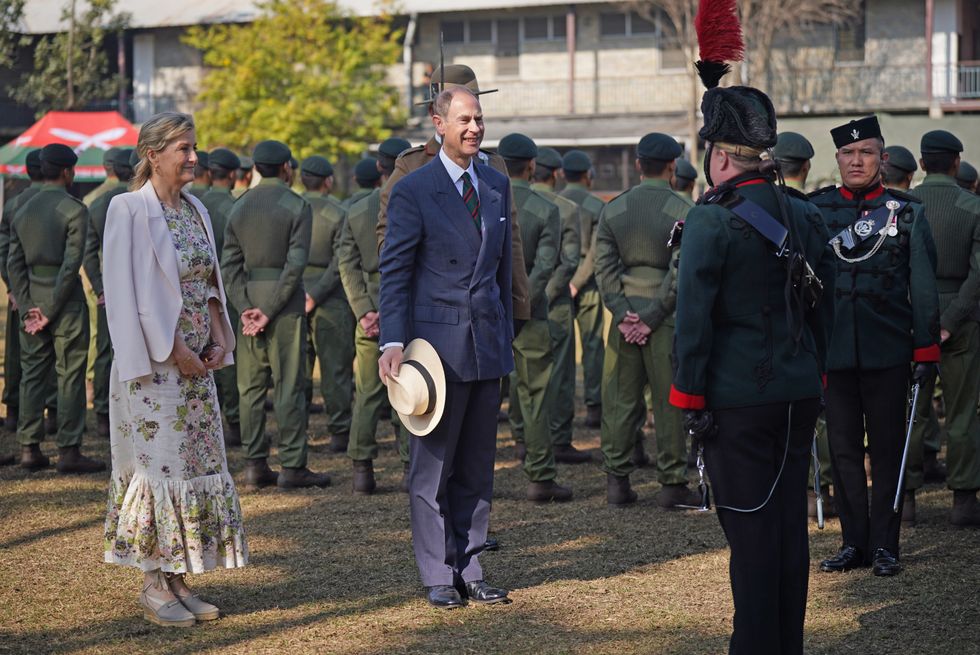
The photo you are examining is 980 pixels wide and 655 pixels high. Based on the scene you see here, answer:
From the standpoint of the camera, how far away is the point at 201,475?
235 inches

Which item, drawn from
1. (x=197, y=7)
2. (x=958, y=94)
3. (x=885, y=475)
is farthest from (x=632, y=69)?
(x=885, y=475)

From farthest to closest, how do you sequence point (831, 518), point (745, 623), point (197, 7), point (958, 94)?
1. point (197, 7)
2. point (958, 94)
3. point (831, 518)
4. point (745, 623)

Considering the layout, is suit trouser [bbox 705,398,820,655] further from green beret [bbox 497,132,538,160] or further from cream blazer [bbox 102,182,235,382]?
green beret [bbox 497,132,538,160]

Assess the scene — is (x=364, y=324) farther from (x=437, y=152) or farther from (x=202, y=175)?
(x=202, y=175)

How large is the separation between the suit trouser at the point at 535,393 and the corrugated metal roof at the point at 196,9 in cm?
2925

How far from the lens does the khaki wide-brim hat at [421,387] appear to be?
19.2ft

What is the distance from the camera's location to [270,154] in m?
9.28

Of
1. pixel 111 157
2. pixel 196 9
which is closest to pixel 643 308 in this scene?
pixel 111 157

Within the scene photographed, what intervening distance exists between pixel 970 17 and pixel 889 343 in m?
32.7

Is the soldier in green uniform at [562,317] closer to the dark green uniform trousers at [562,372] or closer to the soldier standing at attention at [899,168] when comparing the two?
the dark green uniform trousers at [562,372]

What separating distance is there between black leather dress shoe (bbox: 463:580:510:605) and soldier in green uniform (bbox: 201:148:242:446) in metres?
5.02

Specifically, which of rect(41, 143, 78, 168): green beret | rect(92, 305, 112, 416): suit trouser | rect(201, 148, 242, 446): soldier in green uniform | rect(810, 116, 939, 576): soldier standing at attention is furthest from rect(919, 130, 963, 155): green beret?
rect(92, 305, 112, 416): suit trouser

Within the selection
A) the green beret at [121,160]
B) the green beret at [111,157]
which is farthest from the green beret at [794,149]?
the green beret at [111,157]

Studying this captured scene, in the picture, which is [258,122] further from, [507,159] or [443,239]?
[443,239]
